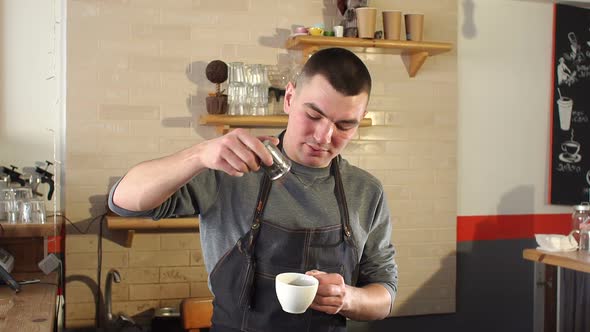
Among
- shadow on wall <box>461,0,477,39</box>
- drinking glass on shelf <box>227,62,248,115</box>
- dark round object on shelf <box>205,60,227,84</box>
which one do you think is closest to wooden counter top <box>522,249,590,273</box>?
shadow on wall <box>461,0,477,39</box>

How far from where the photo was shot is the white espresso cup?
1657 mm

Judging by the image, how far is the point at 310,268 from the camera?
200 centimetres

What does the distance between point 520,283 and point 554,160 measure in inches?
36.2

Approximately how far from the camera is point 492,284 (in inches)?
186

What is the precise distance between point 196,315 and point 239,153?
240 centimetres

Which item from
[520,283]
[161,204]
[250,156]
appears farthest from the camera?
[520,283]

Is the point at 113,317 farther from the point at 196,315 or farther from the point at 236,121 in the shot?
the point at 236,121

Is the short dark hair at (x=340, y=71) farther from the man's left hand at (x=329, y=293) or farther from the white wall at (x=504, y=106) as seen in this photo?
the white wall at (x=504, y=106)

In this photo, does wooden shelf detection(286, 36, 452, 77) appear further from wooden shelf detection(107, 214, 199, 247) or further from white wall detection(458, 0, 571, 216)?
wooden shelf detection(107, 214, 199, 247)

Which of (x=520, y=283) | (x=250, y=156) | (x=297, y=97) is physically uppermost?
(x=297, y=97)

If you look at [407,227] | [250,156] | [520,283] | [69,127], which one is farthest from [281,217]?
[520,283]

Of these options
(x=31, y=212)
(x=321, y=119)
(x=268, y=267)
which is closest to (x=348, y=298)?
(x=268, y=267)

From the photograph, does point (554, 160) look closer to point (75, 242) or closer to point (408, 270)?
point (408, 270)

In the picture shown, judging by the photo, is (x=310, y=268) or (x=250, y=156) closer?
(x=250, y=156)
